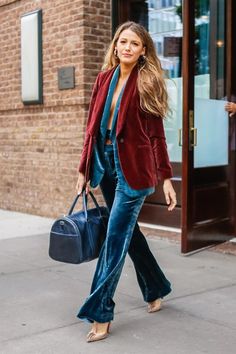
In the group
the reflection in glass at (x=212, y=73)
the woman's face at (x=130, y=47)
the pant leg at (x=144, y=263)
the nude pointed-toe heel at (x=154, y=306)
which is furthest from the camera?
the reflection in glass at (x=212, y=73)

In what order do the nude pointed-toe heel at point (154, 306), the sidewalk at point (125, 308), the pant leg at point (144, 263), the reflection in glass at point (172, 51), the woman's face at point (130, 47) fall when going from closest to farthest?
1. the sidewalk at point (125, 308)
2. the woman's face at point (130, 47)
3. the pant leg at point (144, 263)
4. the nude pointed-toe heel at point (154, 306)
5. the reflection in glass at point (172, 51)

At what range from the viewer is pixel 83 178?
391cm

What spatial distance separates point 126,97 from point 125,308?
1544 millimetres

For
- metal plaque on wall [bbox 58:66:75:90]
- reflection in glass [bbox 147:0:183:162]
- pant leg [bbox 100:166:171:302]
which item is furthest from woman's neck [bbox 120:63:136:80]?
metal plaque on wall [bbox 58:66:75:90]

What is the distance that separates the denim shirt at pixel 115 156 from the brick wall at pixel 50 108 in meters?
3.82

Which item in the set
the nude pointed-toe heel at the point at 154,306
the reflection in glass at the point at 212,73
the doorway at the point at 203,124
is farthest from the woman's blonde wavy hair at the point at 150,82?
the reflection in glass at the point at 212,73

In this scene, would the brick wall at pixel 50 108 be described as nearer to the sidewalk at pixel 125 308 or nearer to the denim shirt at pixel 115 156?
the sidewalk at pixel 125 308

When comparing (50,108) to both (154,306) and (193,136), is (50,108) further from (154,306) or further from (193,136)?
(154,306)

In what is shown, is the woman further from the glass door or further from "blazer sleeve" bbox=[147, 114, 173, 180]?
the glass door

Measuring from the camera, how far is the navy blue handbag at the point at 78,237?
3.68m

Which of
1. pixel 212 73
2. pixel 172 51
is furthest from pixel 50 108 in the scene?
pixel 212 73

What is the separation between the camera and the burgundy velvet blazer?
3695mm

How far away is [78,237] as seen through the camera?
3.66m

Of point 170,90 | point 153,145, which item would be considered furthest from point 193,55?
point 153,145
